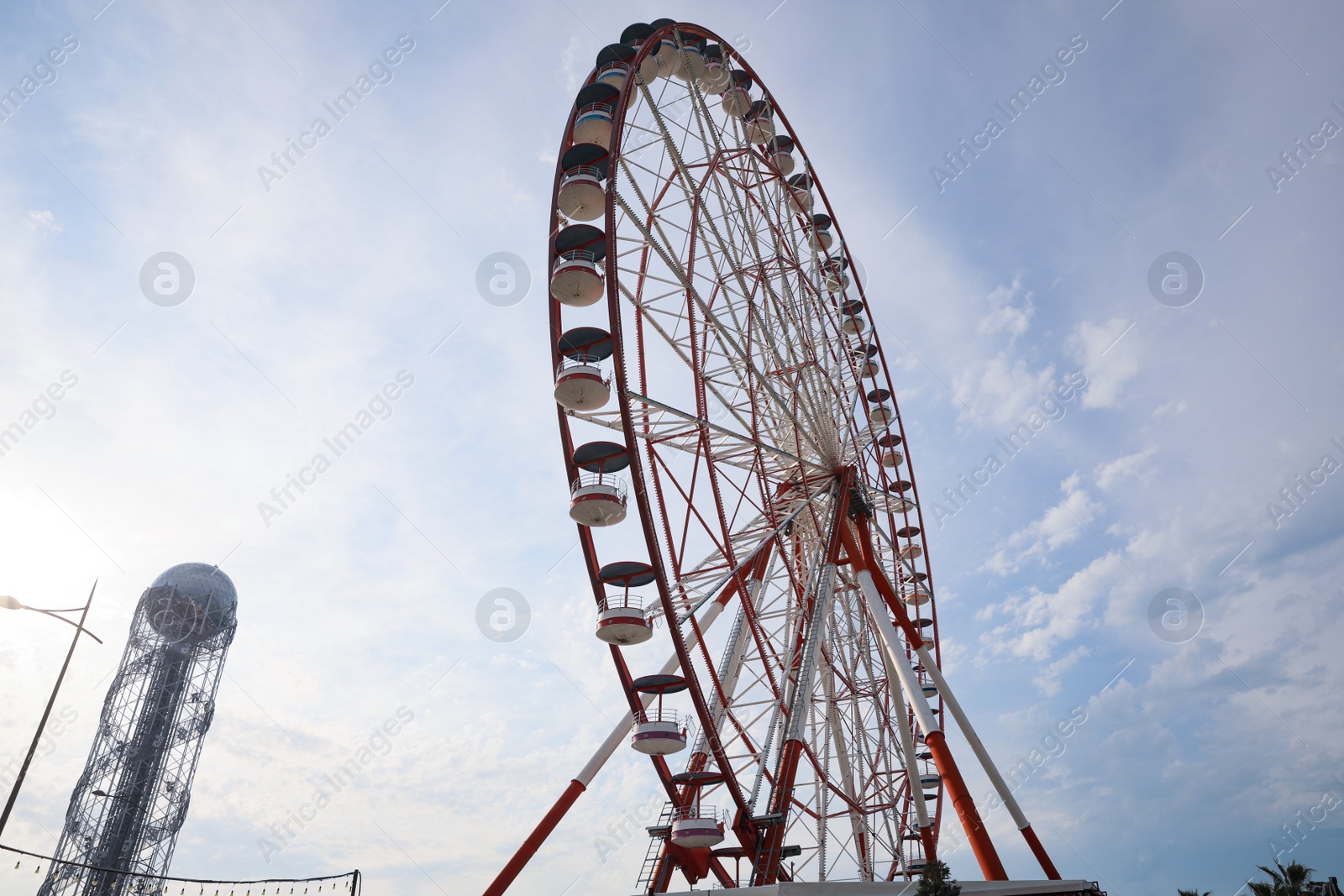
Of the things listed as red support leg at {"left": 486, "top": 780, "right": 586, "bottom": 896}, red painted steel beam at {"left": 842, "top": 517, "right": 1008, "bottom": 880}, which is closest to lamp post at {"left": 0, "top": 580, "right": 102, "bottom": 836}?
red support leg at {"left": 486, "top": 780, "right": 586, "bottom": 896}

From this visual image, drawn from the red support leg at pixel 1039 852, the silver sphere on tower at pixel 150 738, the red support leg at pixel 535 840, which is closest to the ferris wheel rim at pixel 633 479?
the red support leg at pixel 535 840

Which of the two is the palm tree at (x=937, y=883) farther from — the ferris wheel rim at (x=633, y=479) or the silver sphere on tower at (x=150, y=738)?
the silver sphere on tower at (x=150, y=738)

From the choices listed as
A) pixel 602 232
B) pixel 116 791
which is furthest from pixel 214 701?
pixel 602 232

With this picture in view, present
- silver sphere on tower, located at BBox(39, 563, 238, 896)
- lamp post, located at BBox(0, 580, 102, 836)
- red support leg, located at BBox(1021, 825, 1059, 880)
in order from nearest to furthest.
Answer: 1. lamp post, located at BBox(0, 580, 102, 836)
2. red support leg, located at BBox(1021, 825, 1059, 880)
3. silver sphere on tower, located at BBox(39, 563, 238, 896)

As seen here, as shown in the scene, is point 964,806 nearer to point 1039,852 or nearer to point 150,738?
point 1039,852

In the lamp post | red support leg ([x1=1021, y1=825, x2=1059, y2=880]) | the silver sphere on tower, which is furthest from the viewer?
the silver sphere on tower

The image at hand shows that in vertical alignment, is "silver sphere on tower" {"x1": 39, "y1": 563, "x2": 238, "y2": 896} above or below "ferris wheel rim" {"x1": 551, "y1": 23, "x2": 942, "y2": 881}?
above

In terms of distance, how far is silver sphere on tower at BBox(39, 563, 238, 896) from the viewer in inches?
1927

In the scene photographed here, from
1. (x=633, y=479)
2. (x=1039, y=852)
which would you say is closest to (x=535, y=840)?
(x=633, y=479)

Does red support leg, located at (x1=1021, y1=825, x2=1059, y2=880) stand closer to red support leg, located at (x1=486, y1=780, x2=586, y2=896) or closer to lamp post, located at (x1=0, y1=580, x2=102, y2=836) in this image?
red support leg, located at (x1=486, y1=780, x2=586, y2=896)

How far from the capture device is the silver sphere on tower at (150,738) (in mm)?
48938

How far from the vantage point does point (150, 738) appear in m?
52.3

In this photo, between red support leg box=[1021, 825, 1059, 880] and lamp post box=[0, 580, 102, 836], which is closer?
lamp post box=[0, 580, 102, 836]

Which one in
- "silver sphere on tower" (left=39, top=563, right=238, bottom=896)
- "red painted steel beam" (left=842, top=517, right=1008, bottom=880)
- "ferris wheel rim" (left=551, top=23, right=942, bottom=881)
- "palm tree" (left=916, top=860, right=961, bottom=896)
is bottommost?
"palm tree" (left=916, top=860, right=961, bottom=896)
